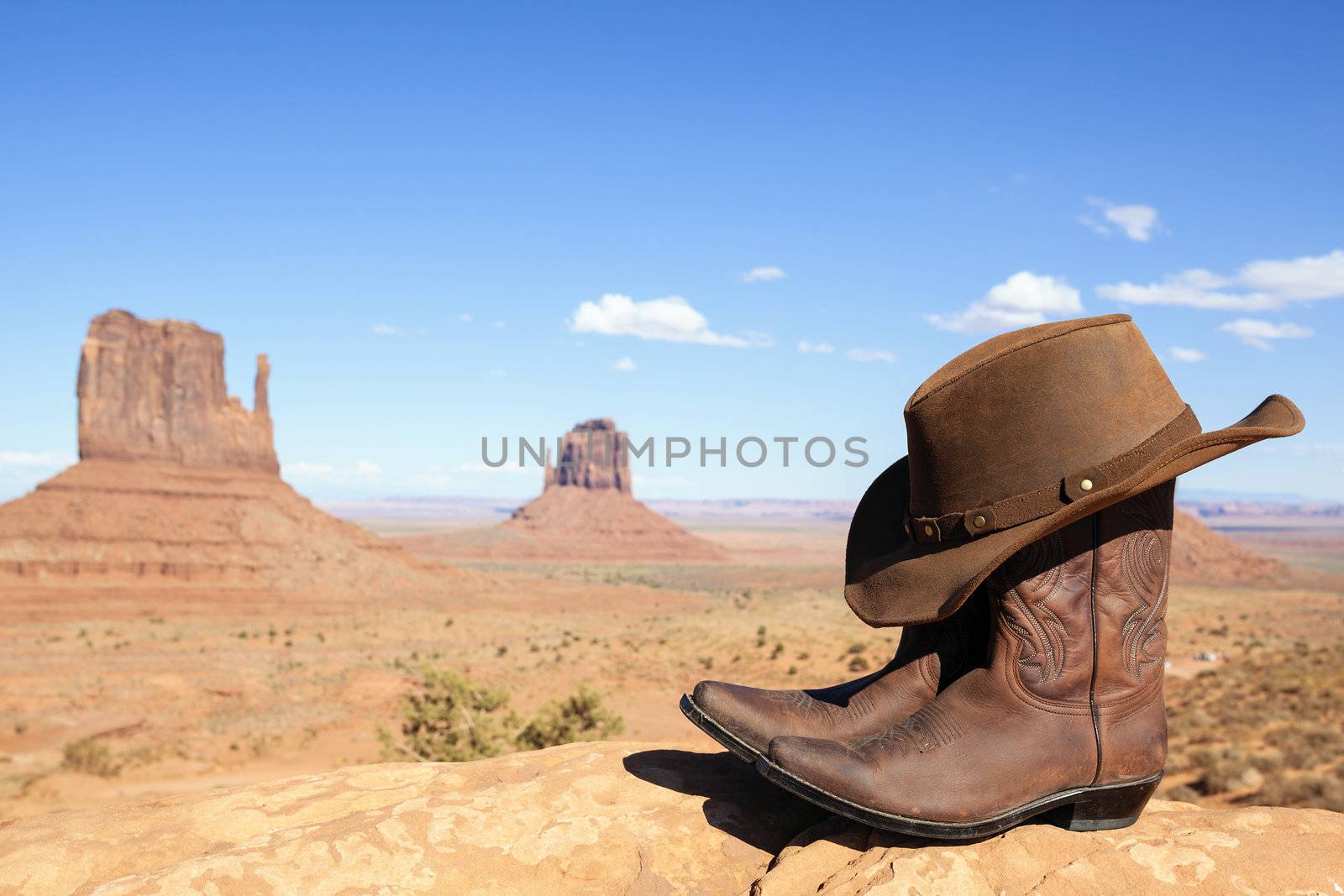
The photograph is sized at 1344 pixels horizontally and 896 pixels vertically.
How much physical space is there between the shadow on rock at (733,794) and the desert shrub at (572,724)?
873cm

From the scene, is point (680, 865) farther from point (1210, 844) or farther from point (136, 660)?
point (136, 660)

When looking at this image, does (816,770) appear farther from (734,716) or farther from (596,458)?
(596,458)

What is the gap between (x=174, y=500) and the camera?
142 feet

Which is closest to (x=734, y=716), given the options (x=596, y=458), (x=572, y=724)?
(x=572, y=724)

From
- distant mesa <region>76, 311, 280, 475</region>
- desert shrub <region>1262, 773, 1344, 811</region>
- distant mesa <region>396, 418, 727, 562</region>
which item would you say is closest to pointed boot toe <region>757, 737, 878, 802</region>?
desert shrub <region>1262, 773, 1344, 811</region>

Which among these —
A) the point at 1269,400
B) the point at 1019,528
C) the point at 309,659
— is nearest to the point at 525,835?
the point at 1019,528

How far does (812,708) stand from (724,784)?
1.34 feet

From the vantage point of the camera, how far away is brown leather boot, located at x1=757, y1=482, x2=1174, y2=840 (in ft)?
6.36

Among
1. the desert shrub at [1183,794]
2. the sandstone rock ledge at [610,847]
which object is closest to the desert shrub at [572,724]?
the desert shrub at [1183,794]

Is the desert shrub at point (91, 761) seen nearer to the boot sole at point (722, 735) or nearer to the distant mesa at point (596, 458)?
the boot sole at point (722, 735)

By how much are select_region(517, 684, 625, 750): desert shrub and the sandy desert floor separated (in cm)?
132

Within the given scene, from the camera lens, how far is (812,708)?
7.47 ft

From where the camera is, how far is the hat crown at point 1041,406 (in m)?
2.01

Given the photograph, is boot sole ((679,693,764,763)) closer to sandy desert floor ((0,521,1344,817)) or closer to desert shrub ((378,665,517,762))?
sandy desert floor ((0,521,1344,817))
